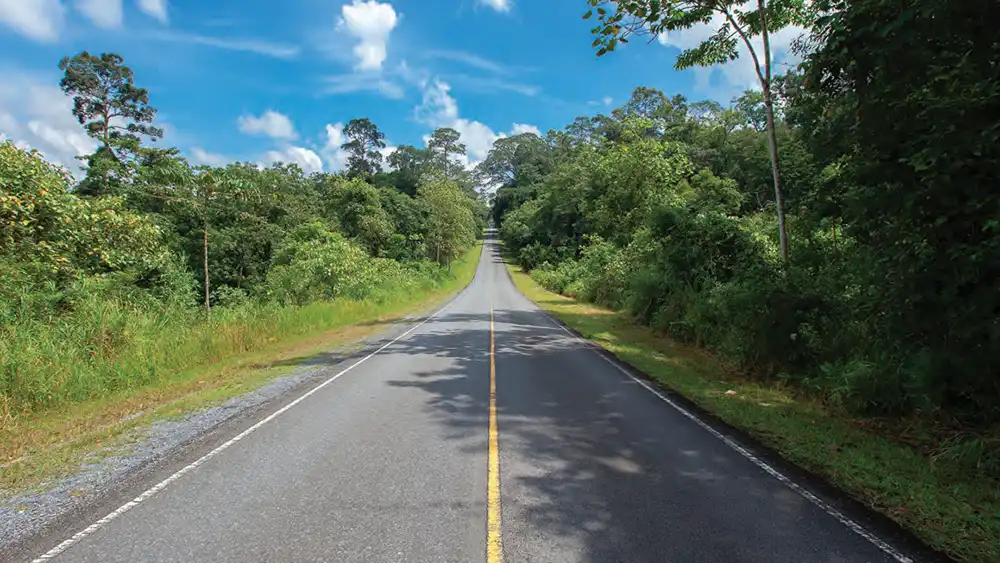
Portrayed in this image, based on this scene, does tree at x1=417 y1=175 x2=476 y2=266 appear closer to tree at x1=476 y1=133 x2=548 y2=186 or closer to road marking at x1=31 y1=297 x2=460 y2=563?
road marking at x1=31 y1=297 x2=460 y2=563

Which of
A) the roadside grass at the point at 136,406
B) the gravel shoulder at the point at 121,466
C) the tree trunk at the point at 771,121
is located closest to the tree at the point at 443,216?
the roadside grass at the point at 136,406

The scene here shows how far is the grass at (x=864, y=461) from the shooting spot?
14.0 ft

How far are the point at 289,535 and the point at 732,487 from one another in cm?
407

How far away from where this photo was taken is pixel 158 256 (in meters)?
15.3

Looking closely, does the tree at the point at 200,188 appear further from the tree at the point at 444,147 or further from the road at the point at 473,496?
the tree at the point at 444,147

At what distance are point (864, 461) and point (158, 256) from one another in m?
17.3

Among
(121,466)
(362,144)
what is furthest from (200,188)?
(362,144)

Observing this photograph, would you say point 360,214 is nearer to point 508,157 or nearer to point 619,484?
point 619,484

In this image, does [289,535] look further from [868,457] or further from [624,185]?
[624,185]

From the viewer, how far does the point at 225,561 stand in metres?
3.68

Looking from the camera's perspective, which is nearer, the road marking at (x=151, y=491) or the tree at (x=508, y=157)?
the road marking at (x=151, y=491)

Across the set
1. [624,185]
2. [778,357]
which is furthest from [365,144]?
[778,357]

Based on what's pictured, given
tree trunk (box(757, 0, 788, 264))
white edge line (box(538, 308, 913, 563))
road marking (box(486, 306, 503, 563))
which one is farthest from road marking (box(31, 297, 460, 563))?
tree trunk (box(757, 0, 788, 264))

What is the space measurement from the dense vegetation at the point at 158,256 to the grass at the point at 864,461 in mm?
11150
